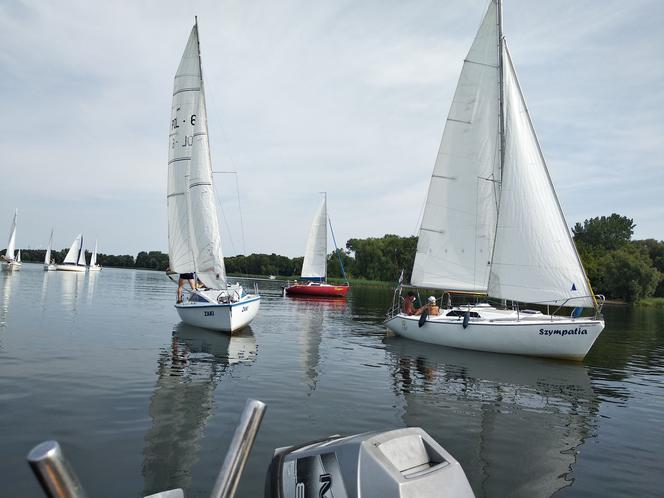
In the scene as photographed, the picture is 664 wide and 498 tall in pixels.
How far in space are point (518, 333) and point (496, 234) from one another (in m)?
4.17

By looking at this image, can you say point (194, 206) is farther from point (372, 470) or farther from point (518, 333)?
point (372, 470)

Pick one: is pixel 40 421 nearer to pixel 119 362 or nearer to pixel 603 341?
pixel 119 362

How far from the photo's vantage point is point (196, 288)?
948 inches

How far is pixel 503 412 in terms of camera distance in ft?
36.5

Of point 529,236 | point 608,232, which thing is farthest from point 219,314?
point 608,232

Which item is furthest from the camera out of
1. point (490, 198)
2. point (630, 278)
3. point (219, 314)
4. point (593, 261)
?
point (593, 261)

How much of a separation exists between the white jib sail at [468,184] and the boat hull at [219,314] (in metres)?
8.79

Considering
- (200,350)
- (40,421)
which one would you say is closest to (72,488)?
(40,421)

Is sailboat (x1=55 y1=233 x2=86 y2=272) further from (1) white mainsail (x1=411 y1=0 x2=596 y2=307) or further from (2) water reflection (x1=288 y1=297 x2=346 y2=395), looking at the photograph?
(1) white mainsail (x1=411 y1=0 x2=596 y2=307)

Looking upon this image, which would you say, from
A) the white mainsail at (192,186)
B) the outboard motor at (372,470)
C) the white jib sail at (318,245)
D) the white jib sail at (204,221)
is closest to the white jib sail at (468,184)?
the white jib sail at (204,221)

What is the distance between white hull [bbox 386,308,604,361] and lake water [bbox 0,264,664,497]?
23.5 inches

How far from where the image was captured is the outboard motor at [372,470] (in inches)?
152

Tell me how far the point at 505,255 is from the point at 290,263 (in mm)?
143417

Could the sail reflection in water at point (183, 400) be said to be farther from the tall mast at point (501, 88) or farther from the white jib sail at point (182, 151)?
the tall mast at point (501, 88)
